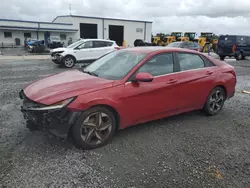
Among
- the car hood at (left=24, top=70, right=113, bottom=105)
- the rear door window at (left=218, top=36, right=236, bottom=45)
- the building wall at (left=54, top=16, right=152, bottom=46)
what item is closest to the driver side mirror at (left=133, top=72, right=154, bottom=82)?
the car hood at (left=24, top=70, right=113, bottom=105)

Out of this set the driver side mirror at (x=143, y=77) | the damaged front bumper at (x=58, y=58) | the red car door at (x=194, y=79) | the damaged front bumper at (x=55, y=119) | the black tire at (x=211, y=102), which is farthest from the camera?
the damaged front bumper at (x=58, y=58)

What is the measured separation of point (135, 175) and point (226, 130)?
2323 millimetres

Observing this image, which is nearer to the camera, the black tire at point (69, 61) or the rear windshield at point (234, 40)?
the black tire at point (69, 61)

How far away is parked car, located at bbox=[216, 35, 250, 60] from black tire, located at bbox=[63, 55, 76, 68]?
12.1 metres

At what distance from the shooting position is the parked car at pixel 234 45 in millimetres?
18406

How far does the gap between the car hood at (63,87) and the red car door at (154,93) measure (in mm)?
435

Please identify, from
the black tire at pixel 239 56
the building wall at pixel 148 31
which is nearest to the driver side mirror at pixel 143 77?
the black tire at pixel 239 56

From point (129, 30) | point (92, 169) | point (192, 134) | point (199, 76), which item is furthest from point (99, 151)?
point (129, 30)

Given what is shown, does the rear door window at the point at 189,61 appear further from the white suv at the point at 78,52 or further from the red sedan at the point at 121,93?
the white suv at the point at 78,52

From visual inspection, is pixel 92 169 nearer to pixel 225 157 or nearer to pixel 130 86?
pixel 130 86

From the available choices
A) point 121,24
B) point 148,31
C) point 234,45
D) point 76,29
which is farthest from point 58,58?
point 148,31

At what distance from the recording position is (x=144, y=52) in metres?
4.17

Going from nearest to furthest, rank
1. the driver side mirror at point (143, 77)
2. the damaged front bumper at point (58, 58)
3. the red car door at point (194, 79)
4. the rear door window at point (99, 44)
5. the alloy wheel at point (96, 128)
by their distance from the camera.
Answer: the alloy wheel at point (96, 128), the driver side mirror at point (143, 77), the red car door at point (194, 79), the damaged front bumper at point (58, 58), the rear door window at point (99, 44)

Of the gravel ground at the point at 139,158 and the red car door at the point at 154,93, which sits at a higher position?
the red car door at the point at 154,93
